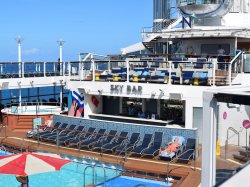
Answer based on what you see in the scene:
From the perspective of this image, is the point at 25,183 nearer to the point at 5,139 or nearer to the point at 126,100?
the point at 5,139

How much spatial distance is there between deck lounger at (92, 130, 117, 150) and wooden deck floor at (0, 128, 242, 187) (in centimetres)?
25

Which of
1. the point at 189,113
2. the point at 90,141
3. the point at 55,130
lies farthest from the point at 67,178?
the point at 189,113

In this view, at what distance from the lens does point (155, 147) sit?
496 inches

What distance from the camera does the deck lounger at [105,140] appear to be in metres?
12.9

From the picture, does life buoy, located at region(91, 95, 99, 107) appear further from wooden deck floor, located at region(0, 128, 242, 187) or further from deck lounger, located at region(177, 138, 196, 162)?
deck lounger, located at region(177, 138, 196, 162)

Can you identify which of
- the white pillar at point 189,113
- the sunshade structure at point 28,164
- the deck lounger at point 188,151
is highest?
the white pillar at point 189,113

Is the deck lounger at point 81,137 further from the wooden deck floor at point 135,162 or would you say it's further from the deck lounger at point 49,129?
the deck lounger at point 49,129

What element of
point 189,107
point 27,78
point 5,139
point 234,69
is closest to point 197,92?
point 189,107

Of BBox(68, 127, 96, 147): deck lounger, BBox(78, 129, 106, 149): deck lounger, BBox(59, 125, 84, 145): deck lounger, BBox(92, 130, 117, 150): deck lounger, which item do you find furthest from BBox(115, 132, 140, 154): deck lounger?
BBox(59, 125, 84, 145): deck lounger

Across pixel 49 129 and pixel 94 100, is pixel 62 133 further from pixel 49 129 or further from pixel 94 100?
pixel 94 100

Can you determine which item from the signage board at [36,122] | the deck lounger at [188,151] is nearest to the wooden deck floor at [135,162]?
the deck lounger at [188,151]

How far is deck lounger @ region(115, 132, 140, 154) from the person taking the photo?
491 inches

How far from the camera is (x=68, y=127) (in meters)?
15.1

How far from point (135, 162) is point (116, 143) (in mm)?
1508
